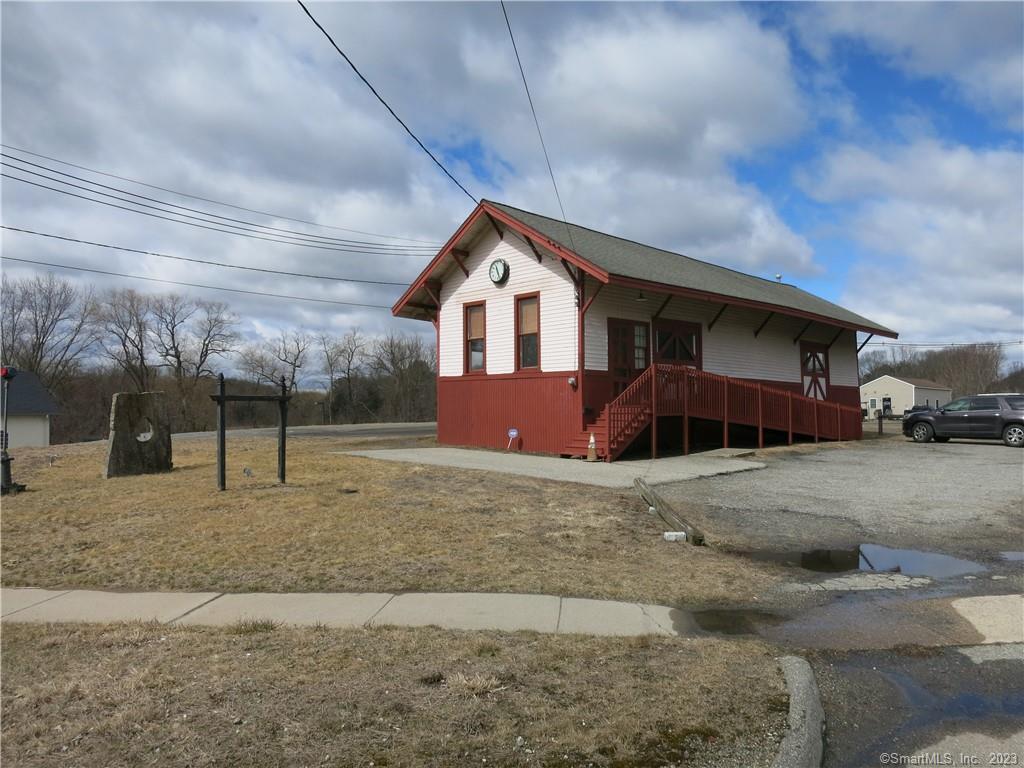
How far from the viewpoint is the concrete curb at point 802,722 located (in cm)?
300

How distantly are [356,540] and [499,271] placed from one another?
12261 mm

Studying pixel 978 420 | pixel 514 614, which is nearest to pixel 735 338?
pixel 978 420

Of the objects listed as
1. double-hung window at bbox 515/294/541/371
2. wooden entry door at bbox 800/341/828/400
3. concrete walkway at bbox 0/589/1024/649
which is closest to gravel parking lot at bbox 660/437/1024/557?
concrete walkway at bbox 0/589/1024/649

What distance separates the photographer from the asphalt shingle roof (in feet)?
55.5

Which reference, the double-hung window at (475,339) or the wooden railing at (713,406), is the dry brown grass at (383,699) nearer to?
the wooden railing at (713,406)

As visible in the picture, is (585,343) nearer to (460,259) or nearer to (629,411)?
(629,411)

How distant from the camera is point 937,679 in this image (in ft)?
13.1

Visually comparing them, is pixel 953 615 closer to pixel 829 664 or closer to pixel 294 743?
pixel 829 664

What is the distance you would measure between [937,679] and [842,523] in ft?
16.6

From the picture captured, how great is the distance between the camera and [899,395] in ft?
258

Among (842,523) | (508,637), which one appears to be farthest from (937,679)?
(842,523)

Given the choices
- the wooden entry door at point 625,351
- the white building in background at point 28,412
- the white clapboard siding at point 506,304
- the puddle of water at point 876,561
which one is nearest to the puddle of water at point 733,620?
the puddle of water at point 876,561

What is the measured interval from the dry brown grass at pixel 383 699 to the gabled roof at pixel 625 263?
472 inches

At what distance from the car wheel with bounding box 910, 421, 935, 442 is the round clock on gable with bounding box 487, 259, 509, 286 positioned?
15480 mm
